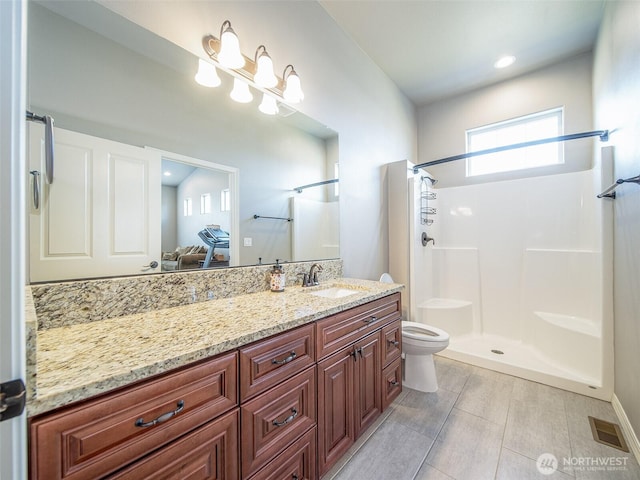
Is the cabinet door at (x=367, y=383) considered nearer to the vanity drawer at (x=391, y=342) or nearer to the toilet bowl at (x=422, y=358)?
the vanity drawer at (x=391, y=342)

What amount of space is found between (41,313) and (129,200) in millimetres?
490

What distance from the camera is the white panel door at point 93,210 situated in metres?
0.91

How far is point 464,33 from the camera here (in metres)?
2.35

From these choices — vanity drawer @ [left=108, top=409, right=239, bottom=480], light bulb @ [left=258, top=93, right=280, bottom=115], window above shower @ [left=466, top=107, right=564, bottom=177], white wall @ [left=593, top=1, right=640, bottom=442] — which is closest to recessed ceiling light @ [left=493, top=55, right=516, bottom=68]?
window above shower @ [left=466, top=107, right=564, bottom=177]

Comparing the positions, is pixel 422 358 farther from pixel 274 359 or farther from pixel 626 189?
pixel 626 189

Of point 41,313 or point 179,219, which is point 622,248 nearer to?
point 179,219

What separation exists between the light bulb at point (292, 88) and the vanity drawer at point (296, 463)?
6.12ft

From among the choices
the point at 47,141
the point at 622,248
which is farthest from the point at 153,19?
the point at 622,248

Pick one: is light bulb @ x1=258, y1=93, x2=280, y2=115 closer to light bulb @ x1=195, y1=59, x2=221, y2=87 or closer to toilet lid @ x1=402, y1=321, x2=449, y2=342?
light bulb @ x1=195, y1=59, x2=221, y2=87

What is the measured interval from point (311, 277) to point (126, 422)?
1311mm

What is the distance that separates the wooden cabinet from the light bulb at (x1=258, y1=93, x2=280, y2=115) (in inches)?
52.7

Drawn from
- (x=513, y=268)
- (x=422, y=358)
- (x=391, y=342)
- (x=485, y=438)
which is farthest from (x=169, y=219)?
(x=513, y=268)

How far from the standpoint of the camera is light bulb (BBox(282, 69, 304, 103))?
1685mm

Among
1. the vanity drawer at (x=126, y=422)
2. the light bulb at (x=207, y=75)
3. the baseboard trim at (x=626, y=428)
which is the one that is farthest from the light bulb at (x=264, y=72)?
the baseboard trim at (x=626, y=428)
